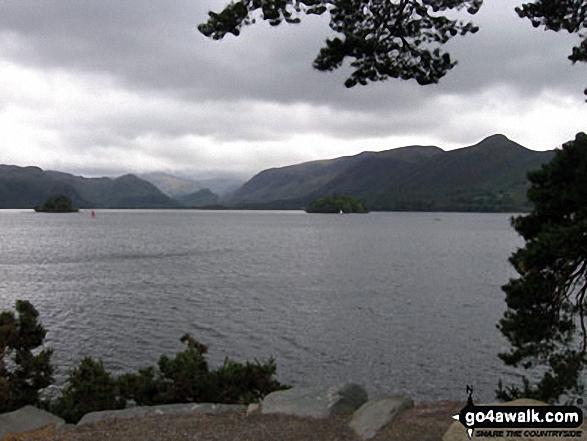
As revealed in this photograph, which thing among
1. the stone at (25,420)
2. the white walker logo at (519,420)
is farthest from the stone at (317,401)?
the stone at (25,420)

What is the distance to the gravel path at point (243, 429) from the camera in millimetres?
12016

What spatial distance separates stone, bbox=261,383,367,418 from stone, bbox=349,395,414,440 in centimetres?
65

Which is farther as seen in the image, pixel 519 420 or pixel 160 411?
pixel 160 411

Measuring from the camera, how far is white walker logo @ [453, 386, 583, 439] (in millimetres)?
9977

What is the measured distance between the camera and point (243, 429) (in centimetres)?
1277

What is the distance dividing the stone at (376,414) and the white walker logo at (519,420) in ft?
7.68

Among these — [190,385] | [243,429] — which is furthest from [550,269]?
[190,385]

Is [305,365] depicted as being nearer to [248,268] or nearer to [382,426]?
[382,426]

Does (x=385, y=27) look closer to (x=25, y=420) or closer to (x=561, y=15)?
(x=561, y=15)

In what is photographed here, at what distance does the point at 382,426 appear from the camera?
12.4m

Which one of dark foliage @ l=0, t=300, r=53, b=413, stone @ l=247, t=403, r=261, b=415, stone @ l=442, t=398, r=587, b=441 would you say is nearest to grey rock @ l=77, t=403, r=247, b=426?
stone @ l=247, t=403, r=261, b=415

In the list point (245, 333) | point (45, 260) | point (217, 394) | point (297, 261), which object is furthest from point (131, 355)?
point (45, 260)

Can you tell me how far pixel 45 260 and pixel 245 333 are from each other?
207 feet

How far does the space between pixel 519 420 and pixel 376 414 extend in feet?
12.4
